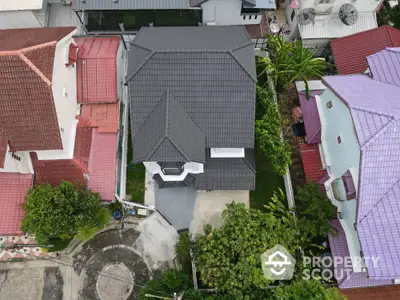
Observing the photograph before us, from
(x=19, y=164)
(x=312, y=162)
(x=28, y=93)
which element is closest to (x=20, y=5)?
(x=28, y=93)

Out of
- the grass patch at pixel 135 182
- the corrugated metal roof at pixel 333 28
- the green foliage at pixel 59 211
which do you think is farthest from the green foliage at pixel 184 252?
the corrugated metal roof at pixel 333 28

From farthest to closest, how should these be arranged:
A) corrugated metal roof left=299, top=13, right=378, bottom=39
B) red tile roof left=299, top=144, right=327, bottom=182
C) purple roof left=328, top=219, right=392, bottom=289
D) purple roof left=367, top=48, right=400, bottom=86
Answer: corrugated metal roof left=299, top=13, right=378, bottom=39 → red tile roof left=299, top=144, right=327, bottom=182 → purple roof left=367, top=48, right=400, bottom=86 → purple roof left=328, top=219, right=392, bottom=289

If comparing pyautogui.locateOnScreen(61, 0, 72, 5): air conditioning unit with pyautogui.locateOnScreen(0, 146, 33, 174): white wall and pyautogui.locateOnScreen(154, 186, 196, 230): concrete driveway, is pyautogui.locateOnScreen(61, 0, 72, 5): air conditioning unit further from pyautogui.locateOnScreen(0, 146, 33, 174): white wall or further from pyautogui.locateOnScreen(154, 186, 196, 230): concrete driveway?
pyautogui.locateOnScreen(154, 186, 196, 230): concrete driveway

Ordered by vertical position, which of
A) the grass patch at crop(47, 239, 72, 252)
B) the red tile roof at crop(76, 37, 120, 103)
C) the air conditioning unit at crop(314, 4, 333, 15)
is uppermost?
the air conditioning unit at crop(314, 4, 333, 15)

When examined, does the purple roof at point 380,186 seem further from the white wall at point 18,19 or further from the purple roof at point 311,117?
the white wall at point 18,19

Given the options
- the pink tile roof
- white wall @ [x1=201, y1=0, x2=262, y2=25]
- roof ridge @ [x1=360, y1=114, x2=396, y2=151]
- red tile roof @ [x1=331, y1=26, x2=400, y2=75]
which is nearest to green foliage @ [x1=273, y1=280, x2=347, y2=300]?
roof ridge @ [x1=360, y1=114, x2=396, y2=151]

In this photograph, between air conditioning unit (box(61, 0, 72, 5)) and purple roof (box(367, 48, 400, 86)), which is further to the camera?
air conditioning unit (box(61, 0, 72, 5))

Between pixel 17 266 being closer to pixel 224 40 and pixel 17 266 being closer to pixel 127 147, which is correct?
pixel 127 147
